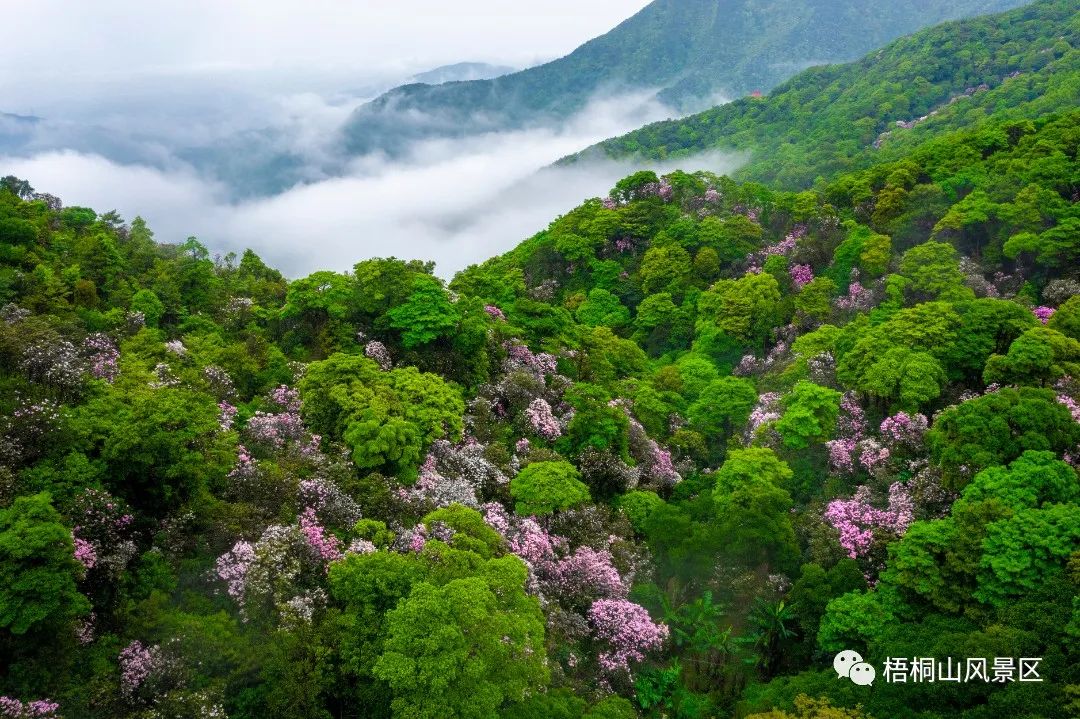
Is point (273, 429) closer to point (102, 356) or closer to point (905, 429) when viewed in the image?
point (102, 356)

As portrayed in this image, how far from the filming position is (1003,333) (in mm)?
35312

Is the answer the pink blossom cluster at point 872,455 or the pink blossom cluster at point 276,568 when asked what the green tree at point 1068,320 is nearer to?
the pink blossom cluster at point 872,455

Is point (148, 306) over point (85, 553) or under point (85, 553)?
over

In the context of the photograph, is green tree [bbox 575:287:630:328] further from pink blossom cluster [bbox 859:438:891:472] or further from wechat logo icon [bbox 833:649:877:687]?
wechat logo icon [bbox 833:649:877:687]

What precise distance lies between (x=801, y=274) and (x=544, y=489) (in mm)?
36979

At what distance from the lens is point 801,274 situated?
182 ft

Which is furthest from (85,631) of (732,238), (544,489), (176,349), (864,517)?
(732,238)

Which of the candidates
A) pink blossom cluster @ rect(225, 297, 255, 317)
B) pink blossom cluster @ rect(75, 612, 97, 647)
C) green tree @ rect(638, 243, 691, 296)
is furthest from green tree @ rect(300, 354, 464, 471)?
green tree @ rect(638, 243, 691, 296)

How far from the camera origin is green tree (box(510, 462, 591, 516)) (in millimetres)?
26641

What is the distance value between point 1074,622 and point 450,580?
55.5 feet

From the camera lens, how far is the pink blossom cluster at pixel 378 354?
3353 centimetres

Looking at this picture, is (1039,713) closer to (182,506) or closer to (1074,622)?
(1074,622)

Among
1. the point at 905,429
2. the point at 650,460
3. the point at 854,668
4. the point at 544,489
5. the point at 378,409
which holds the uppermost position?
the point at 378,409

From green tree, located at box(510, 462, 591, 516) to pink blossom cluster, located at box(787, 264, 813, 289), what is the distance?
34268 millimetres
